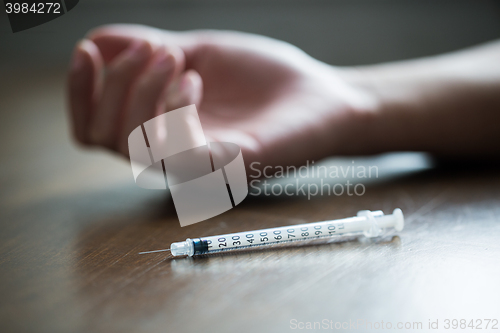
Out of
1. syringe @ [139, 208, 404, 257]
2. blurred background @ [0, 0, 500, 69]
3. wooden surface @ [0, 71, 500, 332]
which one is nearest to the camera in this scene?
wooden surface @ [0, 71, 500, 332]

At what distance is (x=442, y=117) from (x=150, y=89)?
54 cm

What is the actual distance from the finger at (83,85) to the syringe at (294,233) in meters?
0.36

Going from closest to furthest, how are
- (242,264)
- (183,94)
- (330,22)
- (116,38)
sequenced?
(242,264)
(183,94)
(116,38)
(330,22)

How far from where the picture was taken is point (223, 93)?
0.86m

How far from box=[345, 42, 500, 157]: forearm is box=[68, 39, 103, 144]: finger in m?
0.48

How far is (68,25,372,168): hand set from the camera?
68 cm

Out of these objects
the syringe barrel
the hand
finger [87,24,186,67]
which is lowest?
the syringe barrel

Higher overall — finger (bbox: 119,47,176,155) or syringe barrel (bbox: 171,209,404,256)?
finger (bbox: 119,47,176,155)

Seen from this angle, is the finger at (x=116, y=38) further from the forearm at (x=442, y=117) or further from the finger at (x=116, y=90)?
the forearm at (x=442, y=117)

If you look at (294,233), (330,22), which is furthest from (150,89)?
(330,22)

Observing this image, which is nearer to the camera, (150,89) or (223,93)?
(150,89)

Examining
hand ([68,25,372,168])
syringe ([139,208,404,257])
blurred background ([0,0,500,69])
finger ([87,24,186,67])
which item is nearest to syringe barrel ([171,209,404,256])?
syringe ([139,208,404,257])

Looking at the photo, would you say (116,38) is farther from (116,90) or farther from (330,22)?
(330,22)

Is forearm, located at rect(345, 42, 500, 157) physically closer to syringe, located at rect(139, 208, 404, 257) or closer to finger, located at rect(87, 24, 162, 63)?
syringe, located at rect(139, 208, 404, 257)
